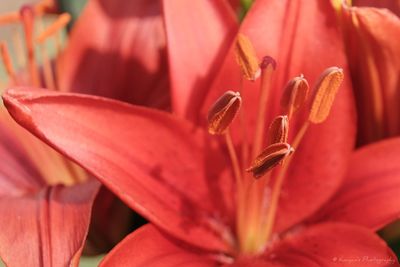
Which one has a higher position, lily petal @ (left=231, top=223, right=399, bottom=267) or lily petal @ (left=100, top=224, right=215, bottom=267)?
lily petal @ (left=100, top=224, right=215, bottom=267)

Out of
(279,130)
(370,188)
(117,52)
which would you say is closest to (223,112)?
(279,130)

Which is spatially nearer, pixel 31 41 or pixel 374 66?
pixel 374 66

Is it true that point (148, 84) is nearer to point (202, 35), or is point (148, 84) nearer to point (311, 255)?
point (202, 35)

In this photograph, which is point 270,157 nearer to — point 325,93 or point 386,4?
point 325,93

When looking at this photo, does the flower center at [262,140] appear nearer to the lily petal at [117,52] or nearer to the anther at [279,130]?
the anther at [279,130]

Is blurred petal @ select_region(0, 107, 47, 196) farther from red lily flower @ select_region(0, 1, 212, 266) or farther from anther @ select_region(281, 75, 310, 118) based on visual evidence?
anther @ select_region(281, 75, 310, 118)

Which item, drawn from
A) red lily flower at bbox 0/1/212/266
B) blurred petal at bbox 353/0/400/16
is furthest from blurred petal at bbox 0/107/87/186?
blurred petal at bbox 353/0/400/16

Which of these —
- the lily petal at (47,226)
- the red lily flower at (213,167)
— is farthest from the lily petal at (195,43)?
the lily petal at (47,226)
